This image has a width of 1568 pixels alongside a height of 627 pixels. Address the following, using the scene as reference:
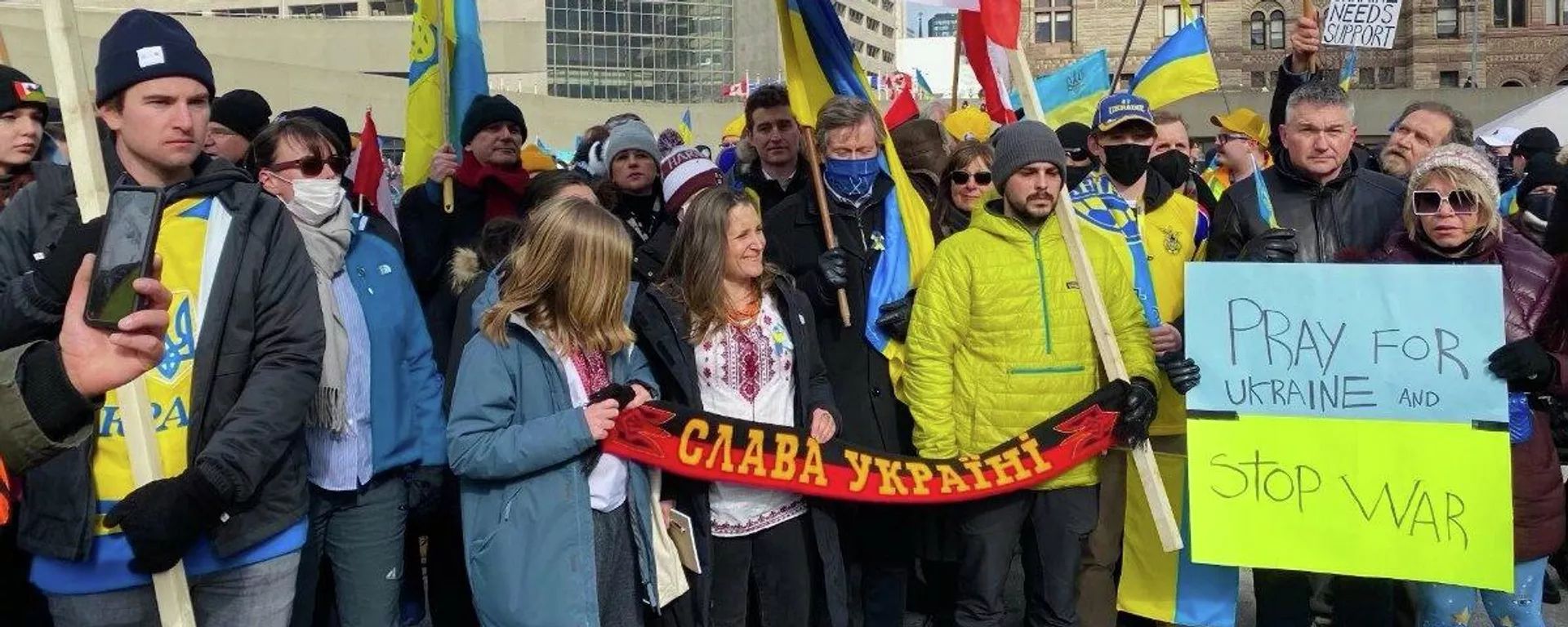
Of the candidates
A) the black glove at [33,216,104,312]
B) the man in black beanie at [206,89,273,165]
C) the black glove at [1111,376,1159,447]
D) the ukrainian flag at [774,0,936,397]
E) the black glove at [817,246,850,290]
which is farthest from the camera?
the man in black beanie at [206,89,273,165]

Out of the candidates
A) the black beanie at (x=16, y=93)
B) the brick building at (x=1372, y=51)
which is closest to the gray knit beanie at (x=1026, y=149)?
the black beanie at (x=16, y=93)

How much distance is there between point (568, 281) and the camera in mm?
3436

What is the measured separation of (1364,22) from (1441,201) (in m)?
5.74

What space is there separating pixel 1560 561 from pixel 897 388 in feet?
→ 10.3

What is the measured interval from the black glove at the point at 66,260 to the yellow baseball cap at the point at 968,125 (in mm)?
6129

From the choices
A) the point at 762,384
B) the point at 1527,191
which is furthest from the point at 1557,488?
the point at 1527,191

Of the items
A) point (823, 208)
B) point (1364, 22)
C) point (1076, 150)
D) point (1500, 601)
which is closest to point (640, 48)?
point (1364, 22)

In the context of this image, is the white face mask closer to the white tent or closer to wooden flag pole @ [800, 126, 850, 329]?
wooden flag pole @ [800, 126, 850, 329]

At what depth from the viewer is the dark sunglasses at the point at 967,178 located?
4992 millimetres

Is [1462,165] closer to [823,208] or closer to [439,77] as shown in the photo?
[823,208]

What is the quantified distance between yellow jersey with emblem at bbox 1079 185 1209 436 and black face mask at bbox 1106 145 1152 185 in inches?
4.5

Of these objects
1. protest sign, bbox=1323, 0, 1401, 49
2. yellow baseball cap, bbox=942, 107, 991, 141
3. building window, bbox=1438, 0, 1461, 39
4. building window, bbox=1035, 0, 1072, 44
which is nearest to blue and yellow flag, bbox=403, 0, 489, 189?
yellow baseball cap, bbox=942, 107, 991, 141

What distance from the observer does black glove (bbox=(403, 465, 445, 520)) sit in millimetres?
3836

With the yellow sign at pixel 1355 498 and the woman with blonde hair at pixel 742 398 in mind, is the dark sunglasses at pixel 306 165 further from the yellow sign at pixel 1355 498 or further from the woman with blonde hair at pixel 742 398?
the yellow sign at pixel 1355 498
